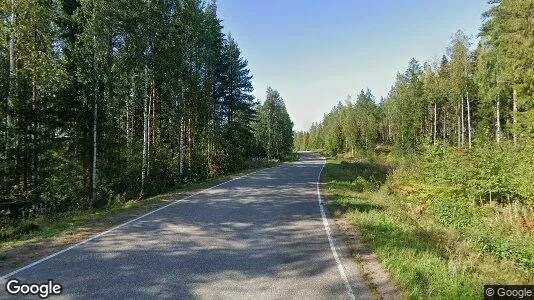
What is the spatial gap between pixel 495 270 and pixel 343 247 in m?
3.05

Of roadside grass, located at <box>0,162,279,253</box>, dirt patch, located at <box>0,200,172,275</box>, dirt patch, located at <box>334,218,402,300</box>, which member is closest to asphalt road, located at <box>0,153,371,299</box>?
dirt patch, located at <box>334,218,402,300</box>

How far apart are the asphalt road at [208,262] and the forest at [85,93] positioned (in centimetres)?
806

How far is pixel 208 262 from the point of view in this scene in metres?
7.80

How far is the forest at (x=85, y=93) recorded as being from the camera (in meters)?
17.4

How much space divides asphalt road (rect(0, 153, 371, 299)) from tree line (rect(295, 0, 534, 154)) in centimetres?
1255

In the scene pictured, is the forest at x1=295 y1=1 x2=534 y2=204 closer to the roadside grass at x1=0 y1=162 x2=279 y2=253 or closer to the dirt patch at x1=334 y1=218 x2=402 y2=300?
the dirt patch at x1=334 y1=218 x2=402 y2=300

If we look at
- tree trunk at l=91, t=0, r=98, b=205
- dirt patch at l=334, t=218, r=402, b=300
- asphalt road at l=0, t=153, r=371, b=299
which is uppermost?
tree trunk at l=91, t=0, r=98, b=205

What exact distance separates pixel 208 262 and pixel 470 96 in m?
55.7

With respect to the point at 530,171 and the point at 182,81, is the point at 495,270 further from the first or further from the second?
the point at 182,81

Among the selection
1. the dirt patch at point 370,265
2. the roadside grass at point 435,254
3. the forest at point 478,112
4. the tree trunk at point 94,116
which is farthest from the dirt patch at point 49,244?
the forest at point 478,112

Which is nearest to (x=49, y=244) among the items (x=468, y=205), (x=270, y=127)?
(x=468, y=205)

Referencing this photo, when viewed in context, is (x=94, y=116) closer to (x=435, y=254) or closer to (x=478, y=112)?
(x=435, y=254)

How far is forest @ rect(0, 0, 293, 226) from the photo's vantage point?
17406 mm

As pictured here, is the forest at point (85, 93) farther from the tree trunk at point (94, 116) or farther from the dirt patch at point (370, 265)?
the dirt patch at point (370, 265)
